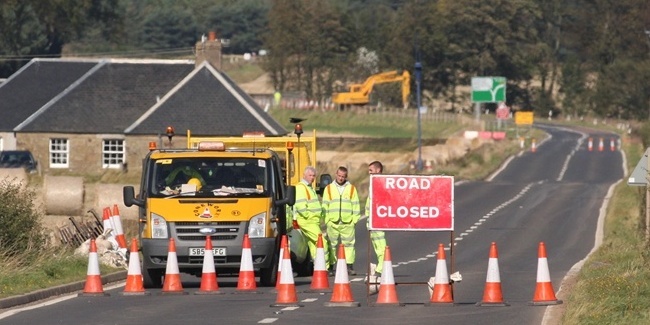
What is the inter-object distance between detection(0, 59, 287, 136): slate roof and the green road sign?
39.8 metres

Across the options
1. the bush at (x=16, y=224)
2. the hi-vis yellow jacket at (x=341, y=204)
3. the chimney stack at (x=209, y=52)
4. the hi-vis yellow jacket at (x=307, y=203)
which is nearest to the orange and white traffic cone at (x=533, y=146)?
the chimney stack at (x=209, y=52)

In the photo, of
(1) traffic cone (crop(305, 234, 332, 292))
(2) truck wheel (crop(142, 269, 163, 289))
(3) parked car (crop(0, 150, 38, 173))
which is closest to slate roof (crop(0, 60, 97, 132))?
(3) parked car (crop(0, 150, 38, 173))

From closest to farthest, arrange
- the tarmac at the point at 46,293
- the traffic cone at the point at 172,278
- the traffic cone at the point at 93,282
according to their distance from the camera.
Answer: the tarmac at the point at 46,293 < the traffic cone at the point at 93,282 < the traffic cone at the point at 172,278

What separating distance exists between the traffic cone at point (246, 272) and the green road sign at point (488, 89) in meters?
91.8

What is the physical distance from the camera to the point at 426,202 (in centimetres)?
1964

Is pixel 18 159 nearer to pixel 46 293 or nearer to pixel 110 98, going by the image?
pixel 110 98

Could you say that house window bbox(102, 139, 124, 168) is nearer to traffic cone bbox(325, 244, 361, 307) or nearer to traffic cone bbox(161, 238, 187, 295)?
traffic cone bbox(161, 238, 187, 295)

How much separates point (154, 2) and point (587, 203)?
124288 millimetres

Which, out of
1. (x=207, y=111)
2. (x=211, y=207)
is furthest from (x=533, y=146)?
(x=211, y=207)

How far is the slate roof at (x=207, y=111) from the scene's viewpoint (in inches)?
2800

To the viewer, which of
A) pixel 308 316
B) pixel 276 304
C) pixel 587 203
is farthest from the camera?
pixel 587 203

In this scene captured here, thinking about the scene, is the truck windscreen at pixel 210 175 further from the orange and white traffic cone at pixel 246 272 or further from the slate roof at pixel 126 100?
the slate roof at pixel 126 100

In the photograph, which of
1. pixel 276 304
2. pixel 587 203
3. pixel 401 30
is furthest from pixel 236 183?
pixel 401 30

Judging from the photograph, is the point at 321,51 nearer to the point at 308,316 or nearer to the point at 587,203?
the point at 587,203
